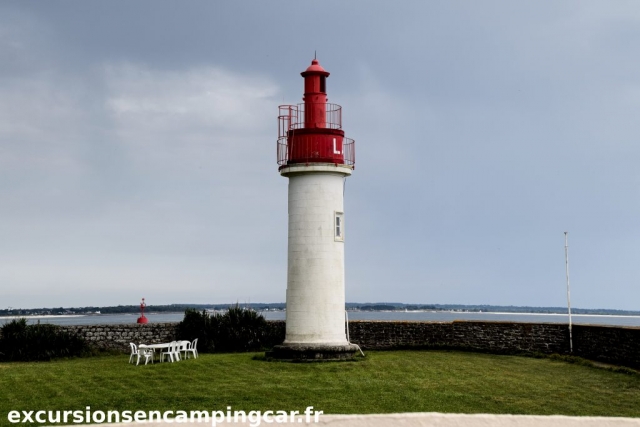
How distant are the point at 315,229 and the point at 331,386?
516 centimetres

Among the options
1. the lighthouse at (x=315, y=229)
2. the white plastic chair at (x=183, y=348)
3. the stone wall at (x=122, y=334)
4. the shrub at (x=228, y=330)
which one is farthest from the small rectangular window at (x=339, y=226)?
the stone wall at (x=122, y=334)

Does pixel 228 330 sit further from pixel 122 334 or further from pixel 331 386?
pixel 331 386

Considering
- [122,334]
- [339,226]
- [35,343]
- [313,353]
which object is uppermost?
[339,226]

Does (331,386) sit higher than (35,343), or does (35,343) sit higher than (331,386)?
(35,343)

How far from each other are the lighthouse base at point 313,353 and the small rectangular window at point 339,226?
94.2 inches

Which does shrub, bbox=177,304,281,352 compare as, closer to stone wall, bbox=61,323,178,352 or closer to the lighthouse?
stone wall, bbox=61,323,178,352

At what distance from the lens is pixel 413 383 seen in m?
14.2

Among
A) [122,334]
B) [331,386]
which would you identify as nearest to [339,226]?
[331,386]

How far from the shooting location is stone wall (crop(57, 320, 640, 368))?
19734 millimetres

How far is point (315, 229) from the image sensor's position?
18266 mm

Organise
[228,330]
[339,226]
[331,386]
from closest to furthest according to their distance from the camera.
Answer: [331,386], [339,226], [228,330]

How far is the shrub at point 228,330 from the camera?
22.3 meters

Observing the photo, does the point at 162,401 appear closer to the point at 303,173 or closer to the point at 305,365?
the point at 305,365

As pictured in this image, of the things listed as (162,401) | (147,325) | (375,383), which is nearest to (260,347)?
(147,325)
